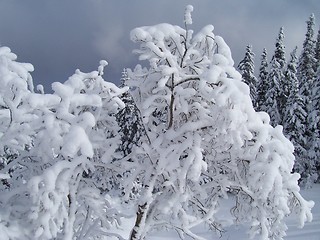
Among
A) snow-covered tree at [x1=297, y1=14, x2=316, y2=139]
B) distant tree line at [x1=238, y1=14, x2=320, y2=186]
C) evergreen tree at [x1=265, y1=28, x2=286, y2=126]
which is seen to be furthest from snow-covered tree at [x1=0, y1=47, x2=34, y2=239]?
evergreen tree at [x1=265, y1=28, x2=286, y2=126]

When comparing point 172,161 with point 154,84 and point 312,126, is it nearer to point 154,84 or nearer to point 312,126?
point 154,84

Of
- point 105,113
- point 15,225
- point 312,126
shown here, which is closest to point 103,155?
point 105,113

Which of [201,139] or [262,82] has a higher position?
[262,82]

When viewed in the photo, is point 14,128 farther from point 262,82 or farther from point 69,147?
point 262,82

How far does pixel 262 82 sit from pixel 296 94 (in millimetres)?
5463

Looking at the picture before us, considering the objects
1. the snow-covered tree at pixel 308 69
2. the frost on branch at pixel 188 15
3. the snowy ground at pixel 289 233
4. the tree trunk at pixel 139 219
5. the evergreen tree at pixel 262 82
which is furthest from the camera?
the evergreen tree at pixel 262 82

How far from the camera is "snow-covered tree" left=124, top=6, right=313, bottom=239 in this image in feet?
19.8

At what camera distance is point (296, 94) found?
116ft

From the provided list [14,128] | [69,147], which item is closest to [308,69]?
[14,128]

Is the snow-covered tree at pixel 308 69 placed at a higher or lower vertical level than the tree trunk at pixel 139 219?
higher

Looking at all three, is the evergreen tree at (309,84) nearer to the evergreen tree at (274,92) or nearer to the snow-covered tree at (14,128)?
the evergreen tree at (274,92)

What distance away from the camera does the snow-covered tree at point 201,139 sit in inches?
237

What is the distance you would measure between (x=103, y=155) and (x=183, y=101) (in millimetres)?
1689

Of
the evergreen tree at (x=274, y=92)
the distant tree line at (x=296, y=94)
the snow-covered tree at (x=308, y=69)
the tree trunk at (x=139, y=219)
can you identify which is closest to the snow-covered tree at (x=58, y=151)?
the tree trunk at (x=139, y=219)
